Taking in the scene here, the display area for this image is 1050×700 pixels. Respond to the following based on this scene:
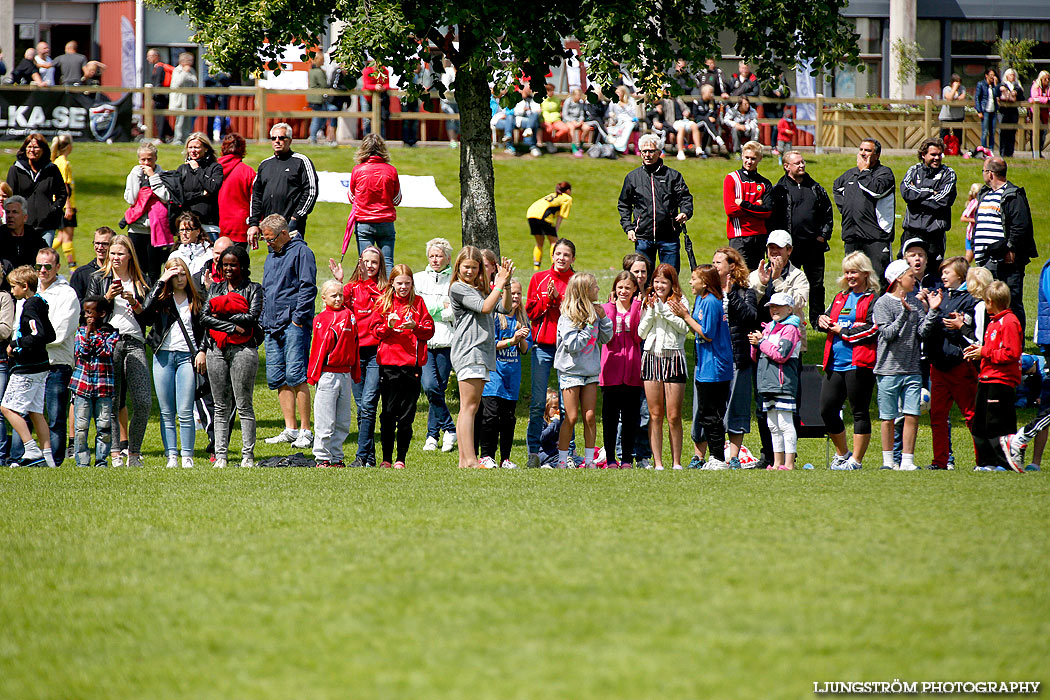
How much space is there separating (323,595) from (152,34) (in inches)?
1467

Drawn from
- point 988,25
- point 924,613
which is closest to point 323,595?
point 924,613

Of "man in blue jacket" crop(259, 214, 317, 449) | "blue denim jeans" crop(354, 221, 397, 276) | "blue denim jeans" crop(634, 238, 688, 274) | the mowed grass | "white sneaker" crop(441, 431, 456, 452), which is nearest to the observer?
the mowed grass

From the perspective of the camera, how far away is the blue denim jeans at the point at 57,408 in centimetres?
1129

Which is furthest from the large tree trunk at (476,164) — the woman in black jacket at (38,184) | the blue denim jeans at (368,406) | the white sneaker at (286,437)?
the blue denim jeans at (368,406)

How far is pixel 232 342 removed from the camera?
10.8 meters

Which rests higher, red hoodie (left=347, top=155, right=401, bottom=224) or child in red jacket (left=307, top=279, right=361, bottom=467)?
red hoodie (left=347, top=155, right=401, bottom=224)

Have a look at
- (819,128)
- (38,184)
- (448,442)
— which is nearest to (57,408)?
(448,442)

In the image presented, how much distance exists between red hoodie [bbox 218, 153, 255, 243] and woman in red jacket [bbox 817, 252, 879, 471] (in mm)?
6799

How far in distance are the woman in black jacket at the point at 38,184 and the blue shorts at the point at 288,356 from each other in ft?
14.0

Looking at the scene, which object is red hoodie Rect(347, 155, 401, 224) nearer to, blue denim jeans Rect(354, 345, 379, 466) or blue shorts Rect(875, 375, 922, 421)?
blue denim jeans Rect(354, 345, 379, 466)

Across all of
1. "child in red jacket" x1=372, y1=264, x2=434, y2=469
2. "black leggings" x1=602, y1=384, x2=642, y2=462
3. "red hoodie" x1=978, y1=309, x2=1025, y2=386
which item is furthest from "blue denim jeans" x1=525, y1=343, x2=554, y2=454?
"red hoodie" x1=978, y1=309, x2=1025, y2=386

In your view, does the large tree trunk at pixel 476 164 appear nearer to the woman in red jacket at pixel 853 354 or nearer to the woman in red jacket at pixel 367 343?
the woman in red jacket at pixel 367 343

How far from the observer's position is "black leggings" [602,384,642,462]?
1129cm

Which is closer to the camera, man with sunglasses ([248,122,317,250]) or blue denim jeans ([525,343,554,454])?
blue denim jeans ([525,343,554,454])
